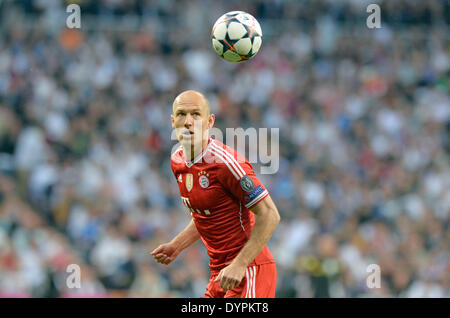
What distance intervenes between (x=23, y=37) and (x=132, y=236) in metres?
5.38

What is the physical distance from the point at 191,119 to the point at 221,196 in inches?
26.2

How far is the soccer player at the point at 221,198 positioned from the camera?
516cm

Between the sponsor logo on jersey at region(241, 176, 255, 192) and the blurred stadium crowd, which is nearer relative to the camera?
the sponsor logo on jersey at region(241, 176, 255, 192)

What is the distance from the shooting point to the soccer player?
5.16 m

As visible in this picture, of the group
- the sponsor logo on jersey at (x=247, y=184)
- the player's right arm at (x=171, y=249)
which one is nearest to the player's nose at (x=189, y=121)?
the sponsor logo on jersey at (x=247, y=184)

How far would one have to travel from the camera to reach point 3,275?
973 cm

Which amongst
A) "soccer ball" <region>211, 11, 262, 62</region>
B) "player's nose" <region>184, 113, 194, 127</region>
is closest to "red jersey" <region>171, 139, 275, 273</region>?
"player's nose" <region>184, 113, 194, 127</region>

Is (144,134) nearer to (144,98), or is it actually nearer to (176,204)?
(144,98)

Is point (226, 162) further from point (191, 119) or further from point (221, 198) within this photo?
point (191, 119)

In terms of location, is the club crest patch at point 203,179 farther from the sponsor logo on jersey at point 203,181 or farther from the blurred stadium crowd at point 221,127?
the blurred stadium crowd at point 221,127

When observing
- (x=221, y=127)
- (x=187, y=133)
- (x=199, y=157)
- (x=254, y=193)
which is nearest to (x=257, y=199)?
(x=254, y=193)

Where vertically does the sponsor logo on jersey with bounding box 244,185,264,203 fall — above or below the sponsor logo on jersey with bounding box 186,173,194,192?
below

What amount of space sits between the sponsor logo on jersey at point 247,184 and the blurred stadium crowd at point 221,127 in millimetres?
5301

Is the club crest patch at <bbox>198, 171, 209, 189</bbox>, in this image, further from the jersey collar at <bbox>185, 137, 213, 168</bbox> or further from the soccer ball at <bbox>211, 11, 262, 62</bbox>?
the soccer ball at <bbox>211, 11, 262, 62</bbox>
